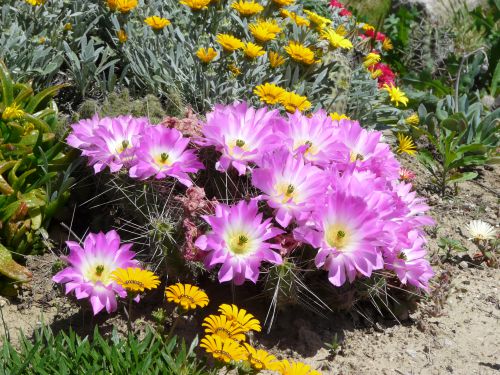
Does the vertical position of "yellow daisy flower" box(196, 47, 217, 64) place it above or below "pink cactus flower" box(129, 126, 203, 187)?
above

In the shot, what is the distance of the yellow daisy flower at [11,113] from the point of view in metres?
3.20

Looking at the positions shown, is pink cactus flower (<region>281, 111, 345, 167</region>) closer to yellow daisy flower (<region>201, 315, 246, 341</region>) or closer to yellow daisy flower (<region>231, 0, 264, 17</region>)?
yellow daisy flower (<region>201, 315, 246, 341</region>)

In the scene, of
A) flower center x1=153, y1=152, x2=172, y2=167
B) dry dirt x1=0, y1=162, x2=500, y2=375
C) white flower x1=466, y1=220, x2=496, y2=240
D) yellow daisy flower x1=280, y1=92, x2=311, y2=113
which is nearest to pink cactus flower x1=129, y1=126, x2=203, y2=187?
flower center x1=153, y1=152, x2=172, y2=167

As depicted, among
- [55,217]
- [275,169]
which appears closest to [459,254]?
[275,169]

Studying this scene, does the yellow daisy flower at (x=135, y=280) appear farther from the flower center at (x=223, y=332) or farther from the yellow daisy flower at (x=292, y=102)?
the yellow daisy flower at (x=292, y=102)

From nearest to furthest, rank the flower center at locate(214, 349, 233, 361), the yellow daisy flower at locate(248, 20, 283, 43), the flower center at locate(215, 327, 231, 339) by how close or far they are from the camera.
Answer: the flower center at locate(214, 349, 233, 361)
the flower center at locate(215, 327, 231, 339)
the yellow daisy flower at locate(248, 20, 283, 43)

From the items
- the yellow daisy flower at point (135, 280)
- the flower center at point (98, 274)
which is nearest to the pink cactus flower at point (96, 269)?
the flower center at point (98, 274)

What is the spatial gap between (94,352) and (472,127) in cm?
284

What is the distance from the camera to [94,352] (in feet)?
7.95

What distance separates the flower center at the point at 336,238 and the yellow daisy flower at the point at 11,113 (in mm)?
1447

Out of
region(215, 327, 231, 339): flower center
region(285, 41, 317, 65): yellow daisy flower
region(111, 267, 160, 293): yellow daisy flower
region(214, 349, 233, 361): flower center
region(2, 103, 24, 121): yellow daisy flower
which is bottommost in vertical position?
region(214, 349, 233, 361): flower center

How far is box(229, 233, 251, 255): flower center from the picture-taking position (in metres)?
2.62

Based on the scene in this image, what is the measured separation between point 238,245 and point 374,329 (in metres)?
0.78

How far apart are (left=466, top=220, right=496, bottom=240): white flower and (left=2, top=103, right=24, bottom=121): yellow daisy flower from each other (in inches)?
83.5
